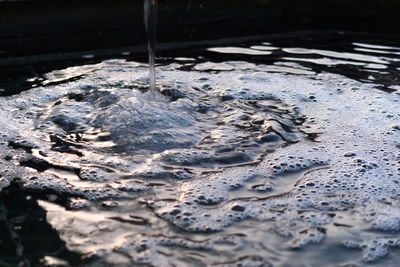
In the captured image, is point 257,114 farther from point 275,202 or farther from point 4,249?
point 4,249

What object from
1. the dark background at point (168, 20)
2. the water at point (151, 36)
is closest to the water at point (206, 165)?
the water at point (151, 36)

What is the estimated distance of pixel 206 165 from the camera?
2.40 meters

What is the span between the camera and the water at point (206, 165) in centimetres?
186

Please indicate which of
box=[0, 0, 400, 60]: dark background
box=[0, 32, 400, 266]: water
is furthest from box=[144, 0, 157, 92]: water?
box=[0, 0, 400, 60]: dark background

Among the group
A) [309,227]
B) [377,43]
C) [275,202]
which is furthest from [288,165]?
[377,43]

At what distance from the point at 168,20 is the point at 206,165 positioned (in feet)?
8.19

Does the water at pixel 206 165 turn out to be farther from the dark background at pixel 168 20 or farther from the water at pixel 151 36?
the dark background at pixel 168 20

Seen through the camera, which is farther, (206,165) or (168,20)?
(168,20)

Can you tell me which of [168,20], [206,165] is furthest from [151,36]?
[206,165]

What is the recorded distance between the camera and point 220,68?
3.76 m

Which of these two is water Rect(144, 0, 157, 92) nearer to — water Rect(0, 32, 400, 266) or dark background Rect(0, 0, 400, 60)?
water Rect(0, 32, 400, 266)

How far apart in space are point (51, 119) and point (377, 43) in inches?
104

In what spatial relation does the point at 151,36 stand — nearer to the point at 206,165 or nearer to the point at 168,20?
the point at 168,20

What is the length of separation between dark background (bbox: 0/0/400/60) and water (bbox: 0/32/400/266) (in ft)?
2.12
